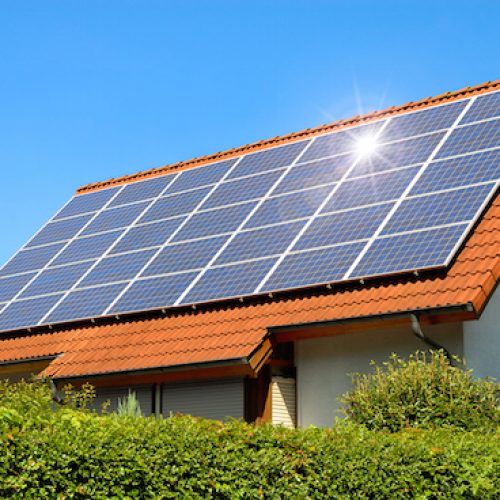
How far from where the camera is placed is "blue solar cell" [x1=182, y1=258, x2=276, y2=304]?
1756cm

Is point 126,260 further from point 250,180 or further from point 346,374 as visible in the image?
point 346,374

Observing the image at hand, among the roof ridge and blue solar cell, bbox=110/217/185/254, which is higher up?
the roof ridge

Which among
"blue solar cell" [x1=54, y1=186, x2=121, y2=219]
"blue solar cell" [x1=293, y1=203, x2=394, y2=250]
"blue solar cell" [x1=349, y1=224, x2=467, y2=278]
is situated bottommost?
"blue solar cell" [x1=349, y1=224, x2=467, y2=278]

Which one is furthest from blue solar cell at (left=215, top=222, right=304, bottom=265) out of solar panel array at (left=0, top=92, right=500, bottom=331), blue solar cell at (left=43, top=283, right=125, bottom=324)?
blue solar cell at (left=43, top=283, right=125, bottom=324)

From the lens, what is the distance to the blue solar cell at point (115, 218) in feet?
76.5

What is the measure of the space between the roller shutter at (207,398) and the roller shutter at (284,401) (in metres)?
0.59

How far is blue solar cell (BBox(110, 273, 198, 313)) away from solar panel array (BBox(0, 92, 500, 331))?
28 mm

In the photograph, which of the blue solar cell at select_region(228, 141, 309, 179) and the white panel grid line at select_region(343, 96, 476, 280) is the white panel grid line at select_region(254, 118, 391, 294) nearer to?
the white panel grid line at select_region(343, 96, 476, 280)

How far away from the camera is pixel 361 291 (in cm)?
1619

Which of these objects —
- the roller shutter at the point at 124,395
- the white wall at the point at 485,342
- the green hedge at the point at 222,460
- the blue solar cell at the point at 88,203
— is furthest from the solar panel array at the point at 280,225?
the green hedge at the point at 222,460

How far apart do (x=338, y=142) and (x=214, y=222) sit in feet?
11.7

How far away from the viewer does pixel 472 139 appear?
61.3 feet

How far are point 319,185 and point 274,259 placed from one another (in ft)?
8.97

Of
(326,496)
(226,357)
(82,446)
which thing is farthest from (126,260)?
(82,446)
